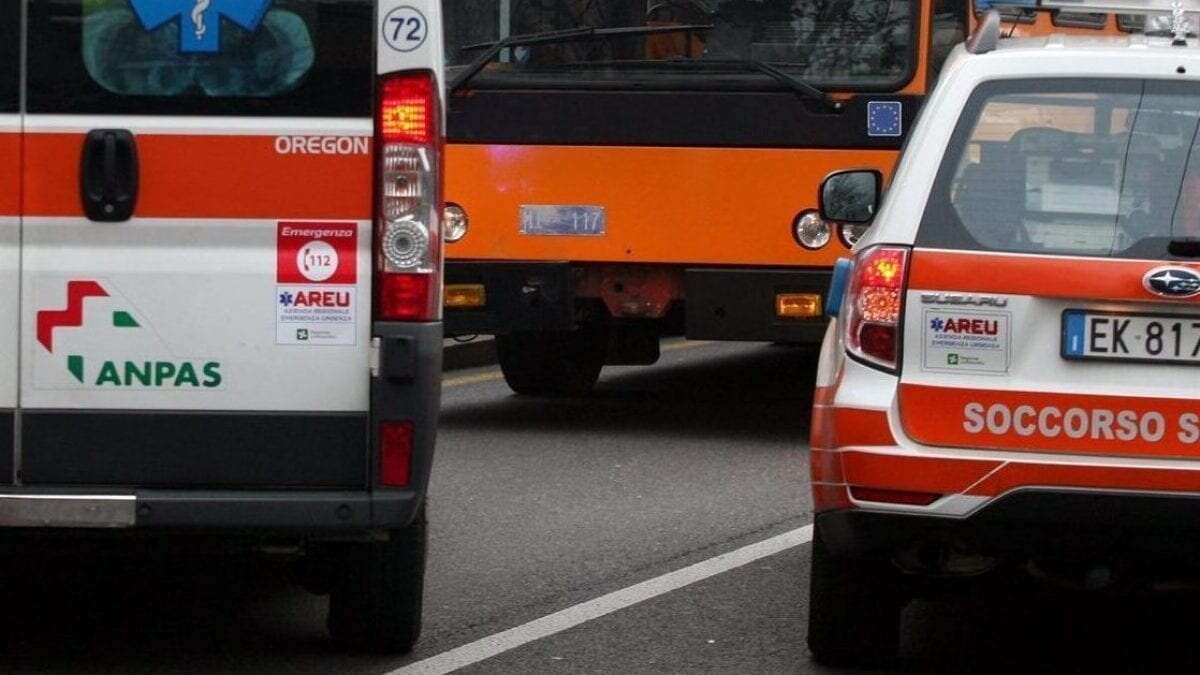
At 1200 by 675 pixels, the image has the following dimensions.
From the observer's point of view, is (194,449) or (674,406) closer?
(194,449)

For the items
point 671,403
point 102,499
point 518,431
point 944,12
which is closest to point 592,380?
point 671,403

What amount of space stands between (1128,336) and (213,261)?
83.5 inches

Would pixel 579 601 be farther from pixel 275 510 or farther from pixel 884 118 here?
pixel 884 118

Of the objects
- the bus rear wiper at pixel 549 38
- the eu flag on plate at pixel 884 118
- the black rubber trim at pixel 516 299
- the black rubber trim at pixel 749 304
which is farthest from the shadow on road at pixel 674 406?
the bus rear wiper at pixel 549 38

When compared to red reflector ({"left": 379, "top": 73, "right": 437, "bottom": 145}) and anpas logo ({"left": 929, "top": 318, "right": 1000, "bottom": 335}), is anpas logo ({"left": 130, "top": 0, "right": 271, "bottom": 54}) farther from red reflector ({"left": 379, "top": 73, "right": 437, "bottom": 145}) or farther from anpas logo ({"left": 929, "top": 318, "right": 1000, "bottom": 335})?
anpas logo ({"left": 929, "top": 318, "right": 1000, "bottom": 335})

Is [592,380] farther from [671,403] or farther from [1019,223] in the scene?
[1019,223]

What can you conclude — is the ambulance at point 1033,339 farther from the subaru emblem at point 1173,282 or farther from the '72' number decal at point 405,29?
the '72' number decal at point 405,29

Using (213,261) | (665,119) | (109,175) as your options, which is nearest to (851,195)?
(213,261)

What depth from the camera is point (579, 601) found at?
781 cm

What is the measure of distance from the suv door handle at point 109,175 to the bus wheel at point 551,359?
24.1 ft

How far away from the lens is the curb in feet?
52.0

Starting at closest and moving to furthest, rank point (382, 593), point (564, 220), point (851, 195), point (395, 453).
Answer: point (395, 453) < point (382, 593) < point (851, 195) < point (564, 220)

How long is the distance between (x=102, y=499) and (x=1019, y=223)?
2.23 meters

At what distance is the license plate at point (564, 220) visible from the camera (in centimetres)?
1177
